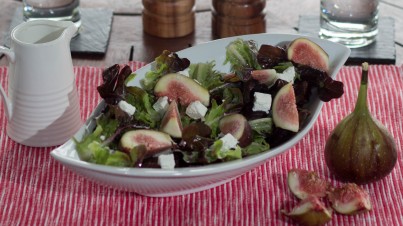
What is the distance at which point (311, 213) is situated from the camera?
132cm

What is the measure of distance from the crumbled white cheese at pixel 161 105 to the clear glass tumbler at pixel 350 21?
0.73 meters

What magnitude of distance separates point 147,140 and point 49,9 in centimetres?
86

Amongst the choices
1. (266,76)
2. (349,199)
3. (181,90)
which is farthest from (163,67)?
(349,199)

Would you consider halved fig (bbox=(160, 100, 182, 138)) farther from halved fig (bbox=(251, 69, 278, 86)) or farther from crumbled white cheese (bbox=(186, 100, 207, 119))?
halved fig (bbox=(251, 69, 278, 86))

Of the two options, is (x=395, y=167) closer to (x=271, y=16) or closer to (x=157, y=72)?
(x=157, y=72)

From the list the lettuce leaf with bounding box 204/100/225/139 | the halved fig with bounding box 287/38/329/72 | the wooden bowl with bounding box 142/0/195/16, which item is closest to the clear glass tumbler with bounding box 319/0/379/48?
the wooden bowl with bounding box 142/0/195/16

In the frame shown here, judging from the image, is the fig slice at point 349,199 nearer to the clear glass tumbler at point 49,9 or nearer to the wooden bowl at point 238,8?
the wooden bowl at point 238,8

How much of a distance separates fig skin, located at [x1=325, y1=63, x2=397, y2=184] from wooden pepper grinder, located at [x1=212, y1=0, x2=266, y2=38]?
669 mm

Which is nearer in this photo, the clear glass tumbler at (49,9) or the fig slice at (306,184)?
the fig slice at (306,184)

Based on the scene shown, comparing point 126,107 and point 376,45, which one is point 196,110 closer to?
point 126,107

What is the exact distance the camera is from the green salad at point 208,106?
131 cm

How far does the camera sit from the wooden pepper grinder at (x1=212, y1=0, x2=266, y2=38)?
2.03 meters

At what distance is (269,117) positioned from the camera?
143 centimetres

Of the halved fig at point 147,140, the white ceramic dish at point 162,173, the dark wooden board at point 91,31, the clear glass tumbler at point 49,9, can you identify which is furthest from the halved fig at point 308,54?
the clear glass tumbler at point 49,9
